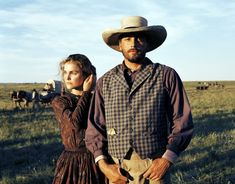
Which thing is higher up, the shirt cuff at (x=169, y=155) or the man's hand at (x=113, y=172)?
the shirt cuff at (x=169, y=155)

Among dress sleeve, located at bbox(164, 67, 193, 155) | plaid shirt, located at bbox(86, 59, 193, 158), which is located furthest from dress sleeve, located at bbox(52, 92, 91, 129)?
dress sleeve, located at bbox(164, 67, 193, 155)

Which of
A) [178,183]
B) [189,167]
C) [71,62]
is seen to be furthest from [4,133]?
[71,62]

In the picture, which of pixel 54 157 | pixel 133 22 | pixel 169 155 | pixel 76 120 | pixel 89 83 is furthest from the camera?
pixel 54 157

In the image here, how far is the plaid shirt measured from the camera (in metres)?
3.57

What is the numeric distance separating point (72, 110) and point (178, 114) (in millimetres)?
1225

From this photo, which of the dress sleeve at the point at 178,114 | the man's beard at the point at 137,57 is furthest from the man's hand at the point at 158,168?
the man's beard at the point at 137,57

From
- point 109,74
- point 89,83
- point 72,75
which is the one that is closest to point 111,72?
point 109,74

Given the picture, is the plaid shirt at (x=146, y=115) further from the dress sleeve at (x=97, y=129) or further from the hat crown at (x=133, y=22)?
the hat crown at (x=133, y=22)

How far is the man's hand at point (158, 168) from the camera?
3.52 metres

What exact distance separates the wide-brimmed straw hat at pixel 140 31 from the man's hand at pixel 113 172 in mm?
978

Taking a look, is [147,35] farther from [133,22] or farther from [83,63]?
[83,63]

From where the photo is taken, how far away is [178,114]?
3.57 m

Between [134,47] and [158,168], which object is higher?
[134,47]

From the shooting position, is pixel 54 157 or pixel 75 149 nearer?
pixel 75 149
